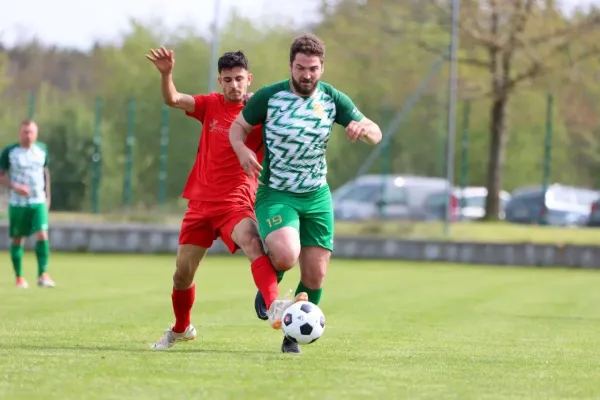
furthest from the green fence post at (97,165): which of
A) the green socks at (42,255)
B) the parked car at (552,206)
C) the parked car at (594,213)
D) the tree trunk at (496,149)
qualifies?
the parked car at (594,213)

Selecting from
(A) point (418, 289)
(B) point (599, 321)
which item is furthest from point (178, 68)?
(B) point (599, 321)

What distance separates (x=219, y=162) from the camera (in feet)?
31.3

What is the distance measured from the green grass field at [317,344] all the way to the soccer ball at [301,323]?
16 centimetres

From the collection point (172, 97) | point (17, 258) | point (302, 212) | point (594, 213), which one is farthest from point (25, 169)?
point (594, 213)

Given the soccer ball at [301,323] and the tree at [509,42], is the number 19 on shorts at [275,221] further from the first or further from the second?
the tree at [509,42]

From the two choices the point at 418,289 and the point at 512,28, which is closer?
the point at 418,289

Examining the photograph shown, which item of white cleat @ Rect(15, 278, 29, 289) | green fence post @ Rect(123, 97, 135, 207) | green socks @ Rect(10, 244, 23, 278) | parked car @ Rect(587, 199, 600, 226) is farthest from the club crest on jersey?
parked car @ Rect(587, 199, 600, 226)

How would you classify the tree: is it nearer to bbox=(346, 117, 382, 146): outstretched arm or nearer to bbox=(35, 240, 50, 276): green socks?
bbox=(35, 240, 50, 276): green socks

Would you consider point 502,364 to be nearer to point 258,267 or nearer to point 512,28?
point 258,267

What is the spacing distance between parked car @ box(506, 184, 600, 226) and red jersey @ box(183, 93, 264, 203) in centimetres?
2069

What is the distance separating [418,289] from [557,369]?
987 cm

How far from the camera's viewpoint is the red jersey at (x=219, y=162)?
9461 mm

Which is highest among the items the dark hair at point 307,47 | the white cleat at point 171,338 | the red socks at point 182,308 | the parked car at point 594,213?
the dark hair at point 307,47

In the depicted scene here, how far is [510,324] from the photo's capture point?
1269 centimetres
